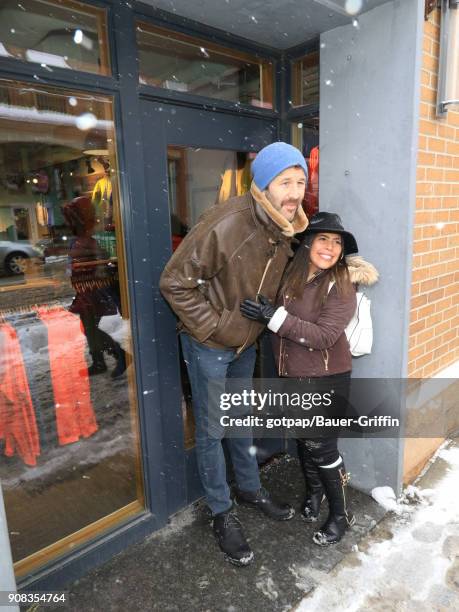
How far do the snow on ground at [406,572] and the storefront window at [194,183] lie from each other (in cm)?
120

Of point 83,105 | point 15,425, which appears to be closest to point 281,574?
point 15,425

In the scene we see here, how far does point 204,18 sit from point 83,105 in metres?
0.87

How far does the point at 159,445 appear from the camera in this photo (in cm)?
278

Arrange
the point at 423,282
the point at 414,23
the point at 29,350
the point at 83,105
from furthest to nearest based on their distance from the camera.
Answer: the point at 423,282 → the point at 29,350 → the point at 414,23 → the point at 83,105

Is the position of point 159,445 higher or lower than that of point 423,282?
lower

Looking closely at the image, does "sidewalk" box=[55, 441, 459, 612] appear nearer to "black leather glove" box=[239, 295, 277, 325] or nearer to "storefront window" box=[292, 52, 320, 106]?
"black leather glove" box=[239, 295, 277, 325]

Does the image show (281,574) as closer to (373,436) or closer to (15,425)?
(373,436)

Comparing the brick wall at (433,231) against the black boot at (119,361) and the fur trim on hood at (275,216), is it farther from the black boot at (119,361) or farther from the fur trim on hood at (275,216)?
the black boot at (119,361)

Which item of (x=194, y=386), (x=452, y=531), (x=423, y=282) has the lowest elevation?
(x=452, y=531)

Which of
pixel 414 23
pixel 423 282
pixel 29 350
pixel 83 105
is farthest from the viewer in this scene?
Result: pixel 423 282

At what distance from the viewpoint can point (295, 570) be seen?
2453mm

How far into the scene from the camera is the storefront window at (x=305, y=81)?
3.14 metres

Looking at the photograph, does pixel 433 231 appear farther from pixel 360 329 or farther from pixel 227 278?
pixel 227 278

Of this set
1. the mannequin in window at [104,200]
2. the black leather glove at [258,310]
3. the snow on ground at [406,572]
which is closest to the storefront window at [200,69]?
the mannequin in window at [104,200]
